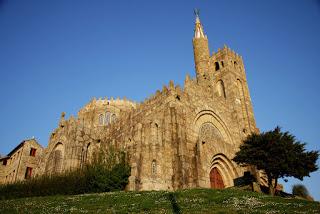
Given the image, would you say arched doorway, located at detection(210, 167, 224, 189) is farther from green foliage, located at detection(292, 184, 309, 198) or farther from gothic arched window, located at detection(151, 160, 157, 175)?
green foliage, located at detection(292, 184, 309, 198)

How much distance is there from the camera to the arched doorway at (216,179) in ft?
103

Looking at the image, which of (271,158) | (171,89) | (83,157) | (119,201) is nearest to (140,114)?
(171,89)

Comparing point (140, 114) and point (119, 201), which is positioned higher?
point (140, 114)

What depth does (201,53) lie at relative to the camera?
1822 inches

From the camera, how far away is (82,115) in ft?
183

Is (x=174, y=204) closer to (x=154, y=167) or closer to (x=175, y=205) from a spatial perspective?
(x=175, y=205)

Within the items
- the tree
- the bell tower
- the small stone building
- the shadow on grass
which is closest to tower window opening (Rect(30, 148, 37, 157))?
the small stone building

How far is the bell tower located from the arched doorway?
14.5m

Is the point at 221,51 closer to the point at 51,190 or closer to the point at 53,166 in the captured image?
the point at 53,166

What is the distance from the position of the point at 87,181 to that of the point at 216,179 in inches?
548

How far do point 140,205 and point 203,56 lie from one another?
34209 mm

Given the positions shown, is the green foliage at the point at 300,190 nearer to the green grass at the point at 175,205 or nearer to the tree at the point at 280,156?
the tree at the point at 280,156

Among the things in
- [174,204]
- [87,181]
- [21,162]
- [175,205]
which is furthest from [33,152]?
[175,205]

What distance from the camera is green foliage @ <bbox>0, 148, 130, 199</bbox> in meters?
24.5
